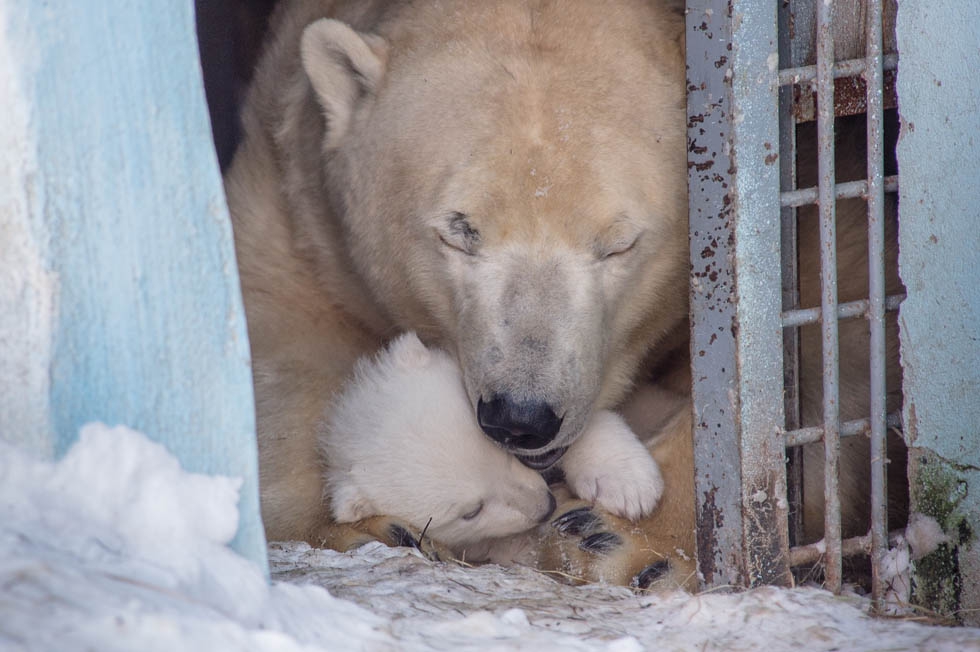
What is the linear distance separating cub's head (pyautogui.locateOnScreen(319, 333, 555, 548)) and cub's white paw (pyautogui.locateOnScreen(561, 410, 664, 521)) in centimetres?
11

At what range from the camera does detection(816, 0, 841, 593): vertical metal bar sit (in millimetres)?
2102

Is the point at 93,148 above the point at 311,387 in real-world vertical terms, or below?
above

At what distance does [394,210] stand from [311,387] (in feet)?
2.22

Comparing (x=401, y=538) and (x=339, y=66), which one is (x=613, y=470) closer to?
(x=401, y=538)

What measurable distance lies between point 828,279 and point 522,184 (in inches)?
29.2

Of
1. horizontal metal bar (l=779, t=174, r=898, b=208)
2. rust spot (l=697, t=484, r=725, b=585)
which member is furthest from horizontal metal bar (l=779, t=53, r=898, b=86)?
rust spot (l=697, t=484, r=725, b=585)

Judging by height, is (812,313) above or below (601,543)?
above

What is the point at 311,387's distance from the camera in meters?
3.15

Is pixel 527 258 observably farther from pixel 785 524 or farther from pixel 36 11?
pixel 36 11

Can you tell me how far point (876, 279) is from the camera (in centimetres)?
219

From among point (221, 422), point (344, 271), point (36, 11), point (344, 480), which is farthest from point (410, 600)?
point (344, 271)

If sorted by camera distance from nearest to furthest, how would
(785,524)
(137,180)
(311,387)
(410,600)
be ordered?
(137,180)
(410,600)
(785,524)
(311,387)

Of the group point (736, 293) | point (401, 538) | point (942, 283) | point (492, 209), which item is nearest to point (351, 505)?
point (401, 538)

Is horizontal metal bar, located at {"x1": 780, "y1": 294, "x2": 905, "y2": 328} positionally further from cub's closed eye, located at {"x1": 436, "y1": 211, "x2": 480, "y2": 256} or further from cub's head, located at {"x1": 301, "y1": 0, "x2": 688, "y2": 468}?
cub's closed eye, located at {"x1": 436, "y1": 211, "x2": 480, "y2": 256}
